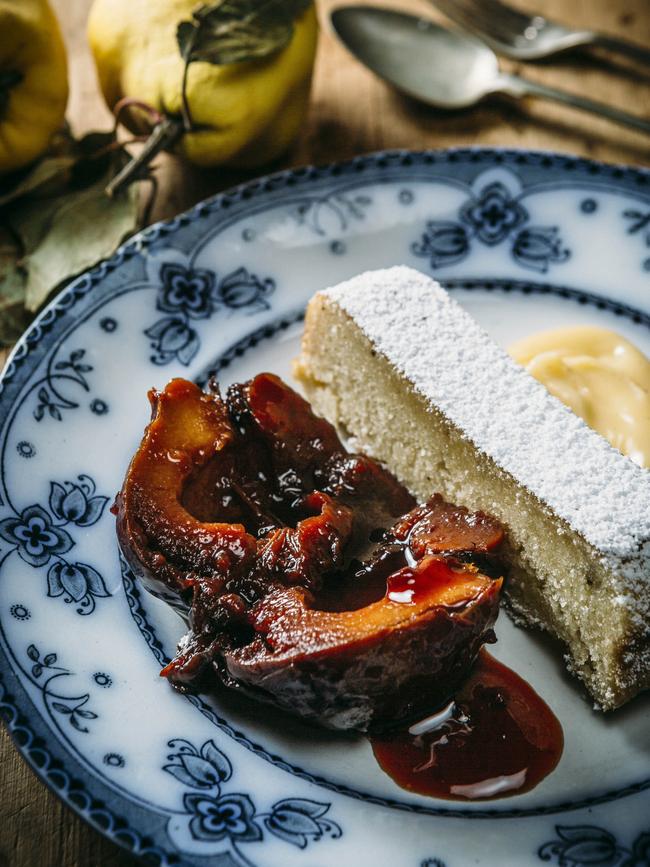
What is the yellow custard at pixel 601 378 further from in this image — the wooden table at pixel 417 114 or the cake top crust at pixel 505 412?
the wooden table at pixel 417 114

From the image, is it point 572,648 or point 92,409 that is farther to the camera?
point 92,409

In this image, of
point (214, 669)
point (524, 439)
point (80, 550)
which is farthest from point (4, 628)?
point (524, 439)

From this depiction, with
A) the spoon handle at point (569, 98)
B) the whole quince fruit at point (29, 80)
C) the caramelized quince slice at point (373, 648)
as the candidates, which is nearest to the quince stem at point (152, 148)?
the whole quince fruit at point (29, 80)

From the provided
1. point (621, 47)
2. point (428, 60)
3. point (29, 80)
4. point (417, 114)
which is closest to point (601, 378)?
point (417, 114)

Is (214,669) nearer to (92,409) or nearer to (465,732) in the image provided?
(465,732)

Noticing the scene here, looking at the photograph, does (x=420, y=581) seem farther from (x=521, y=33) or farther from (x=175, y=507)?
(x=521, y=33)

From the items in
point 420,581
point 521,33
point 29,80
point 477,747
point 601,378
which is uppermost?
point 521,33
